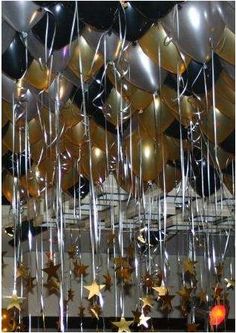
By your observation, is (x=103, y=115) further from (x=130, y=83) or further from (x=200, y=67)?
(x=200, y=67)

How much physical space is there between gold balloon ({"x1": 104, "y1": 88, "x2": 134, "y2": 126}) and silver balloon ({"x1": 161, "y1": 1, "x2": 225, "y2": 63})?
56 cm

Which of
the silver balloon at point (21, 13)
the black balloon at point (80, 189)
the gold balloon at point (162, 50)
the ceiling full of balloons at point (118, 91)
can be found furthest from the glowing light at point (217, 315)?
the silver balloon at point (21, 13)

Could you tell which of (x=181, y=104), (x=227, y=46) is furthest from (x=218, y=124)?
(x=227, y=46)

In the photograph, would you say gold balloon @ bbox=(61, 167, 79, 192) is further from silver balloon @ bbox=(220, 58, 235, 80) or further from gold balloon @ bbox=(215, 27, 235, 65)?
gold balloon @ bbox=(215, 27, 235, 65)

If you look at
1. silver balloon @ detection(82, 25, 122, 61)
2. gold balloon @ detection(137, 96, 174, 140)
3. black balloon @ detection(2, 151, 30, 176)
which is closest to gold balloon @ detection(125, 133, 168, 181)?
gold balloon @ detection(137, 96, 174, 140)

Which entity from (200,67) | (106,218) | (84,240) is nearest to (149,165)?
(200,67)

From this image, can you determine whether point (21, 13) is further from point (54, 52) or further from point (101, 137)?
point (101, 137)

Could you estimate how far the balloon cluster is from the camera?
213 cm

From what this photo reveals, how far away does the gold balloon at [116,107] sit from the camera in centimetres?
276

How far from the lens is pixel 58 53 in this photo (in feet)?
7.66

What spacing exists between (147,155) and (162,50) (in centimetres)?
99

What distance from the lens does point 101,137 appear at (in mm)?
3211

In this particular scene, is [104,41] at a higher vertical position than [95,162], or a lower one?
higher

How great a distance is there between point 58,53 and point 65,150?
3.44 feet
